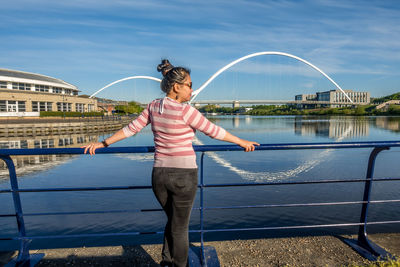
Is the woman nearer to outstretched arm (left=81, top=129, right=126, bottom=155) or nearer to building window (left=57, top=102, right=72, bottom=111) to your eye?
outstretched arm (left=81, top=129, right=126, bottom=155)

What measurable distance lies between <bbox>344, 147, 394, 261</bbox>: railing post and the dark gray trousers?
4.92 ft

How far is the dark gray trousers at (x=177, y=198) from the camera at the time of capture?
1593 millimetres

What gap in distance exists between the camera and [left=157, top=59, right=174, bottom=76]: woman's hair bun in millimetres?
1750

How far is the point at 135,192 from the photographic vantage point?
8.40 metres

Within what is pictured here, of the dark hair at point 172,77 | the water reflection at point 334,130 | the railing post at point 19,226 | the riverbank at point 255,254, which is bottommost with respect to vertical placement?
the water reflection at point 334,130

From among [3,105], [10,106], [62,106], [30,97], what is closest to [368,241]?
[10,106]

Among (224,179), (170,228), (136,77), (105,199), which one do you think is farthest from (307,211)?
(136,77)

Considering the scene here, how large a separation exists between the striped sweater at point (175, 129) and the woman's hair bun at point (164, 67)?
235mm

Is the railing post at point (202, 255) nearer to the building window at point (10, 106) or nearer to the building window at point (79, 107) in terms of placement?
the building window at point (10, 106)

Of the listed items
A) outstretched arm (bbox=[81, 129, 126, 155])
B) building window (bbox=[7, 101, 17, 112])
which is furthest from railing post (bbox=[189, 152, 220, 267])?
building window (bbox=[7, 101, 17, 112])

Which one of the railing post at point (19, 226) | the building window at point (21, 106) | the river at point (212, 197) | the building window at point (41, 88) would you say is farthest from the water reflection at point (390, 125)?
the building window at point (41, 88)

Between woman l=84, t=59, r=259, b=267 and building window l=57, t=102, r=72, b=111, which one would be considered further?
building window l=57, t=102, r=72, b=111

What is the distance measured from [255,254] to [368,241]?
97 cm

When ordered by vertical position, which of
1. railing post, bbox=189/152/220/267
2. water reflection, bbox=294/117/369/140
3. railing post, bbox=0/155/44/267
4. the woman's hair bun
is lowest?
water reflection, bbox=294/117/369/140
